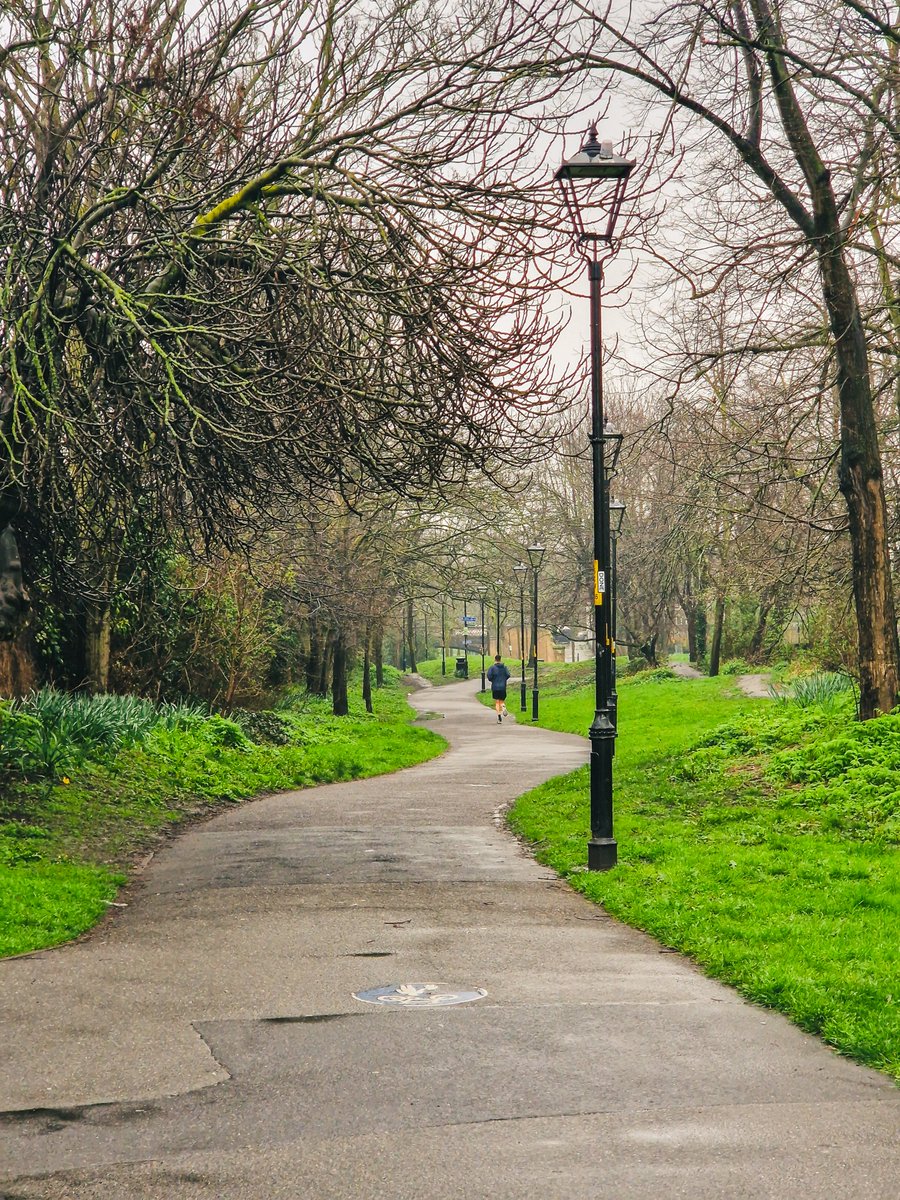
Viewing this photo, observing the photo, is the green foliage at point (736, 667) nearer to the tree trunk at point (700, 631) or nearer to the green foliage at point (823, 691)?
the tree trunk at point (700, 631)

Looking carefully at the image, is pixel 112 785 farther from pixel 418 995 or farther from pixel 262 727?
pixel 418 995

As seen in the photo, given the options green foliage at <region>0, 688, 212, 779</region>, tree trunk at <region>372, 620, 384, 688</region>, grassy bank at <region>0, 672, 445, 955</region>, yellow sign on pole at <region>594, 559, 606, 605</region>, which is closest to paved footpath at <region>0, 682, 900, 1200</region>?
grassy bank at <region>0, 672, 445, 955</region>

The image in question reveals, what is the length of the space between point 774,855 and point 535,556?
32126mm

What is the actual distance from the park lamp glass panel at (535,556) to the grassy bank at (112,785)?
Result: 42.5 feet


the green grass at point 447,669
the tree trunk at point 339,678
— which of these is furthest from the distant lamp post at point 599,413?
the green grass at point 447,669

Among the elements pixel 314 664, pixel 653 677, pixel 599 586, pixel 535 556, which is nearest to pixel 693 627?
pixel 653 677

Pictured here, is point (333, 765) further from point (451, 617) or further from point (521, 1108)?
point (451, 617)

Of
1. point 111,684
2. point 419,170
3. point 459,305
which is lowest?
point 111,684

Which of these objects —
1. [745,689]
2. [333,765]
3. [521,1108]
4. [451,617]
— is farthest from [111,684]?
[451,617]

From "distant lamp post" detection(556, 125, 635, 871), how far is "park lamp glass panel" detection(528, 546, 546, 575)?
2470cm

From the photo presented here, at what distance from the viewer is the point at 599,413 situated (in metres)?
11.4

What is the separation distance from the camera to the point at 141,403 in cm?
1004

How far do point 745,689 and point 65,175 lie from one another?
2883 centimetres

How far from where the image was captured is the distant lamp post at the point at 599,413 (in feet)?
33.7
